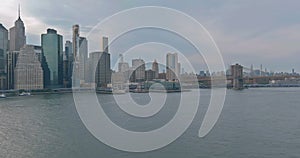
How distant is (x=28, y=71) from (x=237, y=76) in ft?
51.1

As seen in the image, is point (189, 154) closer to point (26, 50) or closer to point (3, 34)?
point (26, 50)

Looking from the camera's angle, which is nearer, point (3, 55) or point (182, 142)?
point (182, 142)

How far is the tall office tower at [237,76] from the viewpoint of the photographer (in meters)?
20.9

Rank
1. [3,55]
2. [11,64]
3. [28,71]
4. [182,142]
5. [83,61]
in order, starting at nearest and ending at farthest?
[182,142], [83,61], [28,71], [11,64], [3,55]

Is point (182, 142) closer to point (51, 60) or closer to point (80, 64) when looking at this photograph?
point (80, 64)

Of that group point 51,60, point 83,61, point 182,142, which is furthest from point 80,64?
point 182,142

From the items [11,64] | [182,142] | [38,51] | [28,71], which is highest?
[38,51]

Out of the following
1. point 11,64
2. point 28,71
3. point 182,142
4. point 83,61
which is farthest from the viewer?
point 11,64

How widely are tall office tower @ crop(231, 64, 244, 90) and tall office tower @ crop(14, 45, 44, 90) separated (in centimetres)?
1454

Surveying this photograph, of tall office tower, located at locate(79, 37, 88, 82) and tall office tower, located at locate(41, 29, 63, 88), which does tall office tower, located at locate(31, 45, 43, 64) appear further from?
tall office tower, located at locate(79, 37, 88, 82)

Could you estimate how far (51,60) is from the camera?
2300 centimetres

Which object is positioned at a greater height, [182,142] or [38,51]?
[38,51]

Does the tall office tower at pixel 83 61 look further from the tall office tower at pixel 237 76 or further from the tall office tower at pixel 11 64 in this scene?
the tall office tower at pixel 237 76

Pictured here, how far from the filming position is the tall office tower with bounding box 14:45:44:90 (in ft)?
67.9
